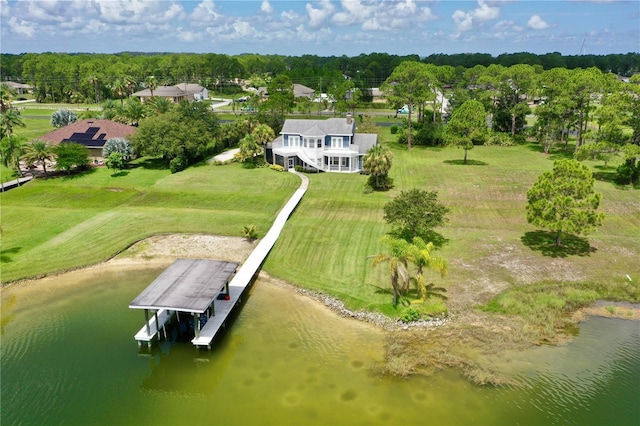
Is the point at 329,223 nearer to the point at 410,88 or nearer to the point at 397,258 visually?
the point at 397,258

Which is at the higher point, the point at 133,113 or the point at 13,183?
the point at 133,113

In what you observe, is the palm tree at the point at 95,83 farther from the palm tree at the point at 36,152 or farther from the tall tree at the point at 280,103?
the palm tree at the point at 36,152

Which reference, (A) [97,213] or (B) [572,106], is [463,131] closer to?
(B) [572,106]

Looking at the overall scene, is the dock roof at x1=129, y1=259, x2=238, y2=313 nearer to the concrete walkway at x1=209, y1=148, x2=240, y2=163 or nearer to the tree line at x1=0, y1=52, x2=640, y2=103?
the concrete walkway at x1=209, y1=148, x2=240, y2=163

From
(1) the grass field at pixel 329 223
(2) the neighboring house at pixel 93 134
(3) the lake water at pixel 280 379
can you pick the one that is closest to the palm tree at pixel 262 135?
(1) the grass field at pixel 329 223

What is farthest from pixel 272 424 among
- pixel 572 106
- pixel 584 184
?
pixel 572 106

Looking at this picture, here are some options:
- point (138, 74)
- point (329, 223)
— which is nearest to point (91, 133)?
point (329, 223)

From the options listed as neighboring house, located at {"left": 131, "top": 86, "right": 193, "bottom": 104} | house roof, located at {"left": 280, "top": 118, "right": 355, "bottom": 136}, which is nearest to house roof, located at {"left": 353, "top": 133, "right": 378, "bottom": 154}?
house roof, located at {"left": 280, "top": 118, "right": 355, "bottom": 136}
